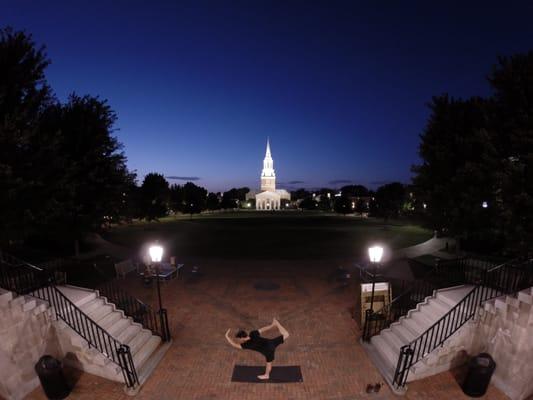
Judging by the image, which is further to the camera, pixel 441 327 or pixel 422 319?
pixel 422 319

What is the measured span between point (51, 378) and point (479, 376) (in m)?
9.85

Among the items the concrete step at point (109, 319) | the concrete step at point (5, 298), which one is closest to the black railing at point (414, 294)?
the concrete step at point (109, 319)

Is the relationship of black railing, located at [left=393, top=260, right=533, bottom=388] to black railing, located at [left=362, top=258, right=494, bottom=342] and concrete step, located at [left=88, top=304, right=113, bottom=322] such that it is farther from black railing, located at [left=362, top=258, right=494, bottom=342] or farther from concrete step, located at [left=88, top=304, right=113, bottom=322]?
concrete step, located at [left=88, top=304, right=113, bottom=322]

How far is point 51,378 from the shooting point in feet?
23.6

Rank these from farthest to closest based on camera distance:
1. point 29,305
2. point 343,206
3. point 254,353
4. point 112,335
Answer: point 343,206, point 254,353, point 112,335, point 29,305

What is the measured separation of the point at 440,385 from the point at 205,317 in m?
7.84

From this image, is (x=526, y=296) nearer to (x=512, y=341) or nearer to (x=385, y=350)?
(x=512, y=341)

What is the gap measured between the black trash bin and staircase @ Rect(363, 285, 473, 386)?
7.92 meters

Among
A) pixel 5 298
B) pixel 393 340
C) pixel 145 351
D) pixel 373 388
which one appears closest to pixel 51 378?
pixel 5 298

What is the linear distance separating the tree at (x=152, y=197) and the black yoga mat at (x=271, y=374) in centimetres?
5196

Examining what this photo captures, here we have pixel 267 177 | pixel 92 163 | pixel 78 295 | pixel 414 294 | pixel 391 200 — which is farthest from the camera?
pixel 267 177

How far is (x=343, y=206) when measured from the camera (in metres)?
95.2

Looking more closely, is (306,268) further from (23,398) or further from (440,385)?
Answer: (23,398)

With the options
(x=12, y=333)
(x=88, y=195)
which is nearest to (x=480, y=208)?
(x=12, y=333)
